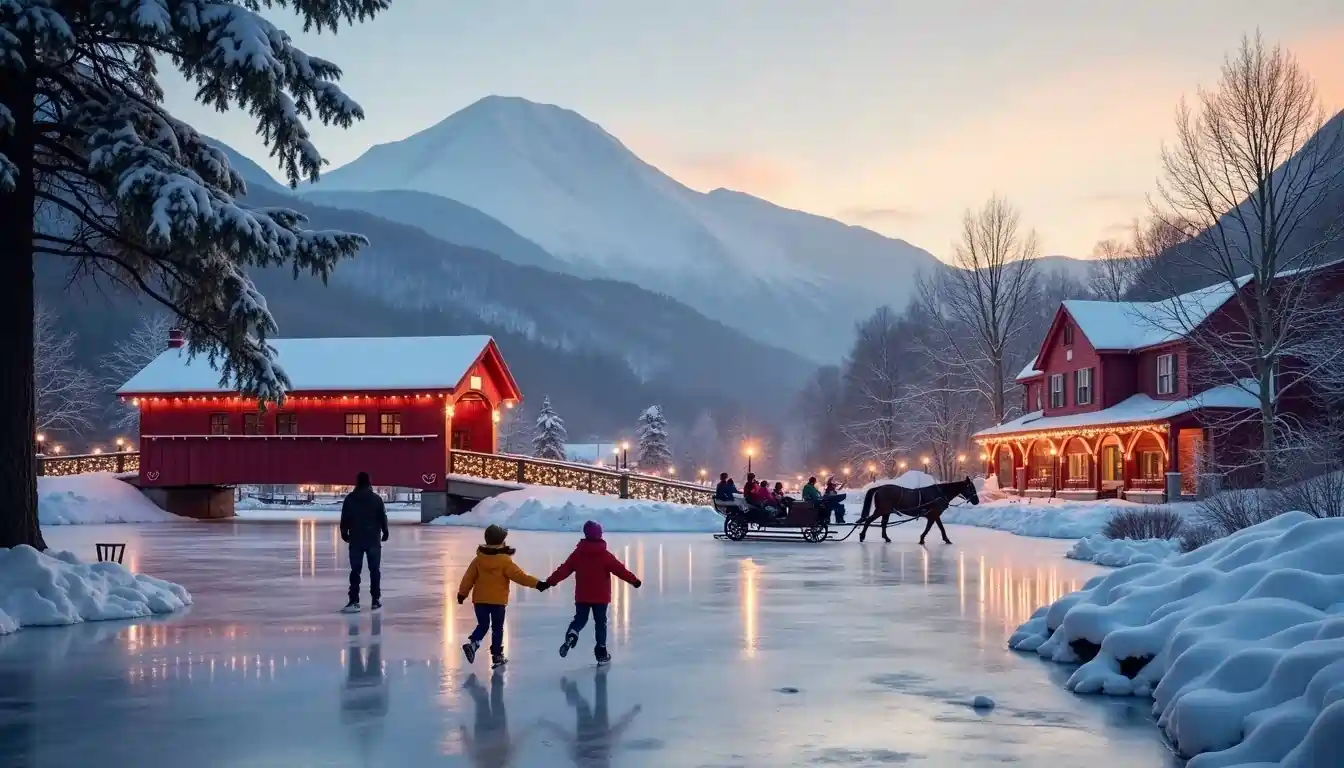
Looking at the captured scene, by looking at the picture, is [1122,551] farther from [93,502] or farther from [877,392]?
[877,392]

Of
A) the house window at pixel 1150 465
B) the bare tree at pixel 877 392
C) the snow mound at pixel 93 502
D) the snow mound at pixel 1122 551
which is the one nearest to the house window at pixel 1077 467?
the house window at pixel 1150 465

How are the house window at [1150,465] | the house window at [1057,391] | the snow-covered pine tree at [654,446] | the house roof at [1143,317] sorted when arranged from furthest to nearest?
the snow-covered pine tree at [654,446] < the house window at [1057,391] < the house window at [1150,465] < the house roof at [1143,317]

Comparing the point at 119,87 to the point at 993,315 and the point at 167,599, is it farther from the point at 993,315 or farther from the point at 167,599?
the point at 993,315

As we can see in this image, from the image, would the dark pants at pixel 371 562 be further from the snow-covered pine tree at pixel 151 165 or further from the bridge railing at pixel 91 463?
the bridge railing at pixel 91 463

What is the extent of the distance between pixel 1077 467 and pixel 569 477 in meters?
22.5

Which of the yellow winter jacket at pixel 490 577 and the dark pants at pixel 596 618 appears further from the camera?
the dark pants at pixel 596 618

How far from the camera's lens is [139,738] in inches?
319

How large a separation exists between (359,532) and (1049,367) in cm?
4408

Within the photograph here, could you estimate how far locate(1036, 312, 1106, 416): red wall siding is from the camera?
49.0m

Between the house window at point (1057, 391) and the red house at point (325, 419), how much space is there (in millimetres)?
25181

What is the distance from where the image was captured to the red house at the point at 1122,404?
4241 centimetres

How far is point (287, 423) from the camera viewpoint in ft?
164

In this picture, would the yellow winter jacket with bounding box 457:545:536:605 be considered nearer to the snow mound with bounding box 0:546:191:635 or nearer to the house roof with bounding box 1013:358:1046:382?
the snow mound with bounding box 0:546:191:635

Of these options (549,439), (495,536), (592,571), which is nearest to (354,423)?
(495,536)
